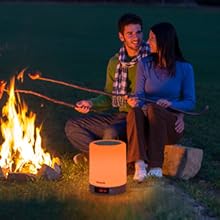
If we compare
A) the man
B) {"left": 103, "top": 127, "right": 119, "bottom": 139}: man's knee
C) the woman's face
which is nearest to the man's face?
the man

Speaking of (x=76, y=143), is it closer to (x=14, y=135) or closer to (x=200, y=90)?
(x=14, y=135)

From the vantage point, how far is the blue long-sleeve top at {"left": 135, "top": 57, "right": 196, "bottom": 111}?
22.0ft

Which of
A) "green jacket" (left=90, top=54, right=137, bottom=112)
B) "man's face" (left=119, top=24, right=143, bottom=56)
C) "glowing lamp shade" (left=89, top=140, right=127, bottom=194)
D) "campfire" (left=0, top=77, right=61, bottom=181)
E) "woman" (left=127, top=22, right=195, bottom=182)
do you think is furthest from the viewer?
"green jacket" (left=90, top=54, right=137, bottom=112)

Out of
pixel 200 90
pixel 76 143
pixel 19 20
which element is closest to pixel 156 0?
pixel 19 20

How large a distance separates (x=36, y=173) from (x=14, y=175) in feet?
0.62

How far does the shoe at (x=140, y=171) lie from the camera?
20.9 ft

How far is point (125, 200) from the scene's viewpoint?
580cm

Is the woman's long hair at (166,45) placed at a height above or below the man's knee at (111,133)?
above

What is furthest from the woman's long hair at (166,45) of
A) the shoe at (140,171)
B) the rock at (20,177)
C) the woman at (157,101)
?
the rock at (20,177)

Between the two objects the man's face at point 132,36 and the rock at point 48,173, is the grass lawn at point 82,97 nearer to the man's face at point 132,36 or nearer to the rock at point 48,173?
the rock at point 48,173

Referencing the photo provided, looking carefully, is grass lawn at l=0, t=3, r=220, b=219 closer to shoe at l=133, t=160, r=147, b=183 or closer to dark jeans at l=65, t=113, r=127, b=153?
shoe at l=133, t=160, r=147, b=183

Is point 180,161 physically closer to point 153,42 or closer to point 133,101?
point 133,101

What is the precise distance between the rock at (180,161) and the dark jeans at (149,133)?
0.26 meters

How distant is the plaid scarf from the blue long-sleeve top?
19 cm
